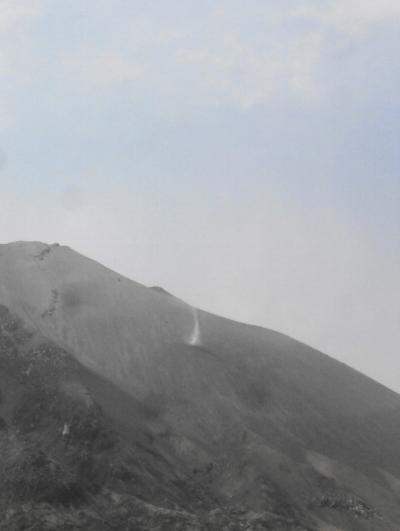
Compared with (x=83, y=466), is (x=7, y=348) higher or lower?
higher

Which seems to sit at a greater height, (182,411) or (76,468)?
(182,411)

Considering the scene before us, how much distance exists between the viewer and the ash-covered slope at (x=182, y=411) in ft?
141

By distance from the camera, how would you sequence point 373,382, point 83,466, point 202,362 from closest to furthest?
point 83,466 < point 202,362 < point 373,382

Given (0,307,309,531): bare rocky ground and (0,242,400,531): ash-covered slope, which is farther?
(0,242,400,531): ash-covered slope

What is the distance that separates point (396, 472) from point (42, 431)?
2117 centimetres

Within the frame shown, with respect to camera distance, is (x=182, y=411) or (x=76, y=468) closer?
(x=76, y=468)

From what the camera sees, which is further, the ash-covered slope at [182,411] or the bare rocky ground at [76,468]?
the ash-covered slope at [182,411]

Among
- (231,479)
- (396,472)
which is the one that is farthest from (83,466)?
(396,472)

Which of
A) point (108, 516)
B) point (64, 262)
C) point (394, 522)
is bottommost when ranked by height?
point (108, 516)

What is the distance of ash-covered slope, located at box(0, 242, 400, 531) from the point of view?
43.0 meters

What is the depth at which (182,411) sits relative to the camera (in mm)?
53469

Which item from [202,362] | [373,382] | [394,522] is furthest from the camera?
[373,382]

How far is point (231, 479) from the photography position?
46.9m

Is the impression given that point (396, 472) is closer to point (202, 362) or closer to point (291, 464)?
point (291, 464)
